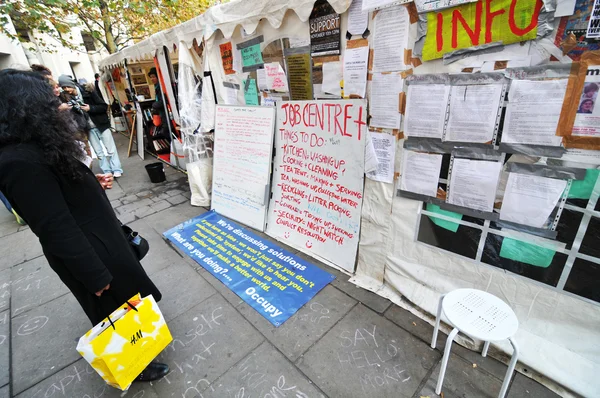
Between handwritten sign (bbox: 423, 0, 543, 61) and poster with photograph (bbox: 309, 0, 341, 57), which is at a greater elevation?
poster with photograph (bbox: 309, 0, 341, 57)

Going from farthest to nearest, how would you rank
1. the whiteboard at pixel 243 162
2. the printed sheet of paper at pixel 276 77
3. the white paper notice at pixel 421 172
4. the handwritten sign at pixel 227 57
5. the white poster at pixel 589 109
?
the handwritten sign at pixel 227 57
the whiteboard at pixel 243 162
the printed sheet of paper at pixel 276 77
the white paper notice at pixel 421 172
the white poster at pixel 589 109

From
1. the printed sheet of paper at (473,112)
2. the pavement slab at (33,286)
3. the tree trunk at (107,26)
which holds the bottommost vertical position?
the pavement slab at (33,286)

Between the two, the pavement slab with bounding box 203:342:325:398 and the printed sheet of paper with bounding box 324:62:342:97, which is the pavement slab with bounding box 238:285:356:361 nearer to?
the pavement slab with bounding box 203:342:325:398

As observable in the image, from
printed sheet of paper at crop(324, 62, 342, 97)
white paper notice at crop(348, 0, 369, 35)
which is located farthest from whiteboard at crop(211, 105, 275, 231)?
white paper notice at crop(348, 0, 369, 35)

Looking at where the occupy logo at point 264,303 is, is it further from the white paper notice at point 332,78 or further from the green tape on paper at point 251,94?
the green tape on paper at point 251,94

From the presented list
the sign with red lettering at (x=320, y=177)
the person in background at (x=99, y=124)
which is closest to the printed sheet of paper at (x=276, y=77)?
the sign with red lettering at (x=320, y=177)

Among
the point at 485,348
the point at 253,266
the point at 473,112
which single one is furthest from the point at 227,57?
the point at 485,348

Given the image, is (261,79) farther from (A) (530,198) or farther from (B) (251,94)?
(A) (530,198)

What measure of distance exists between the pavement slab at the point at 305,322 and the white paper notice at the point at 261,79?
2451 millimetres

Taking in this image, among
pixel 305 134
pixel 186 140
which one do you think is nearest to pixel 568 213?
pixel 305 134

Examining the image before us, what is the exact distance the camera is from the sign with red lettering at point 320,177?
2.57 meters

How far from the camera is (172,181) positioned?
583 cm

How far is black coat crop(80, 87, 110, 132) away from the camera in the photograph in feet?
18.0

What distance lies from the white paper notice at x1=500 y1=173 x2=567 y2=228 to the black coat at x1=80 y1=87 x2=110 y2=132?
702 centimetres
